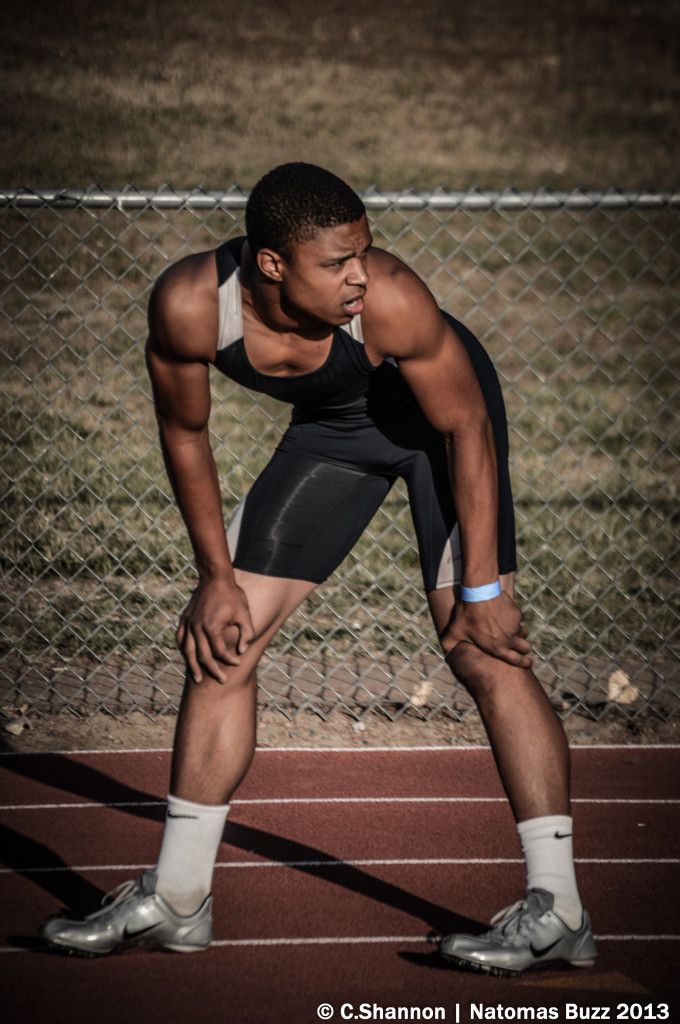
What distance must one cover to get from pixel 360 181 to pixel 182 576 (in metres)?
11.9

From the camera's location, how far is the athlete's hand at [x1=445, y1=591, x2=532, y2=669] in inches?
108

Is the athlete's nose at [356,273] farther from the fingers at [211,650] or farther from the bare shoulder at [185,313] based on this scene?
the fingers at [211,650]

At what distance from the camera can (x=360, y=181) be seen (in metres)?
16.4

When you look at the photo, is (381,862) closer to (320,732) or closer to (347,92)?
(320,732)

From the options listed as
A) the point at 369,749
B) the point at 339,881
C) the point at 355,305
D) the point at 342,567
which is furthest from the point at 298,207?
the point at 342,567

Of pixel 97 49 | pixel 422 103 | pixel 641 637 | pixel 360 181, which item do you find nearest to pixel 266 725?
pixel 641 637

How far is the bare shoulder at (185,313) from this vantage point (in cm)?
262

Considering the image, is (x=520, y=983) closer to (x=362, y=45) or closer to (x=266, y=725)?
(x=266, y=725)

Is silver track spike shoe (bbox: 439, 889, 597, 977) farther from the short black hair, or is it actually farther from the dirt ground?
the short black hair

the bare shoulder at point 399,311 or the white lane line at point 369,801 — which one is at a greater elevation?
the bare shoulder at point 399,311

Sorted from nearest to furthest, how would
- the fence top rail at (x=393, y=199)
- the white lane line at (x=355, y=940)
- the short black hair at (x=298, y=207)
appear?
the short black hair at (x=298, y=207) < the white lane line at (x=355, y=940) < the fence top rail at (x=393, y=199)

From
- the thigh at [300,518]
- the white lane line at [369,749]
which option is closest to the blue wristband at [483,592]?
the thigh at [300,518]

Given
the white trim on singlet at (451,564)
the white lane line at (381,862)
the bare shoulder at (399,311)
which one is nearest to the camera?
the bare shoulder at (399,311)

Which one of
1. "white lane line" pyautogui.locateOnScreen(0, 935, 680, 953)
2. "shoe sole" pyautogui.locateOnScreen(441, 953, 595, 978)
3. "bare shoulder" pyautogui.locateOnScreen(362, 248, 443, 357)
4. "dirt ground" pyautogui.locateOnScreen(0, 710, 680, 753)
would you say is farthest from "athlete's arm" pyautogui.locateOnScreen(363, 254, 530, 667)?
"dirt ground" pyautogui.locateOnScreen(0, 710, 680, 753)
